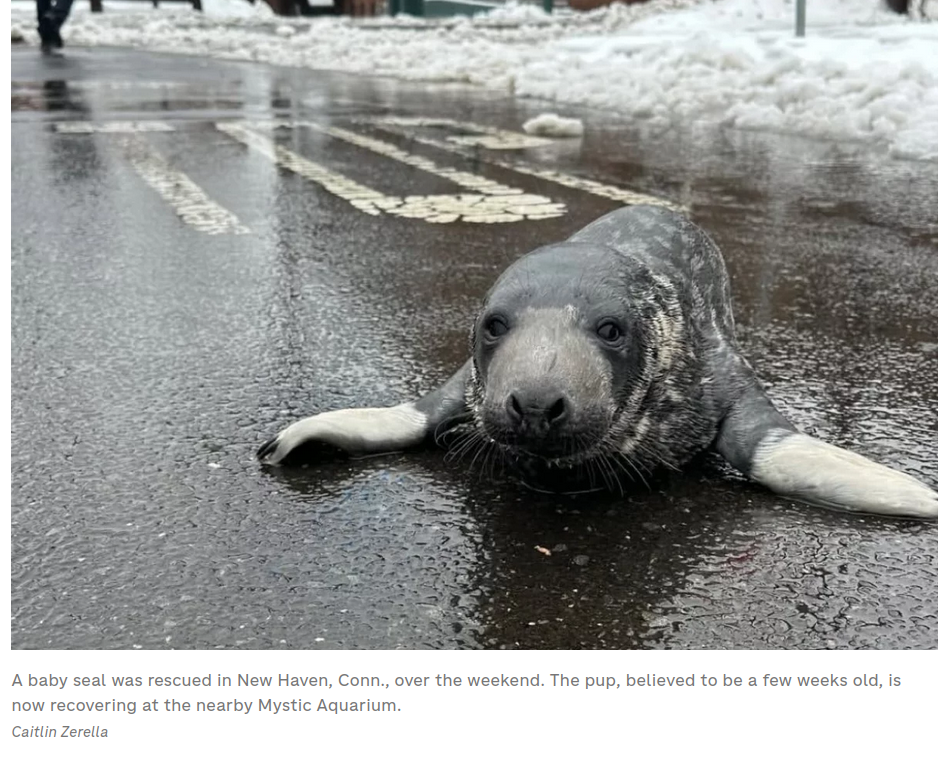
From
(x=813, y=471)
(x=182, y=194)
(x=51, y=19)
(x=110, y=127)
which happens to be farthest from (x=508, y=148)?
(x=51, y=19)

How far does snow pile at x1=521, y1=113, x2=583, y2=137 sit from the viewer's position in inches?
423

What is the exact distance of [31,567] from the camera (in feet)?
9.37

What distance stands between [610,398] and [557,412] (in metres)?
0.28

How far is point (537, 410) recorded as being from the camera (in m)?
2.93

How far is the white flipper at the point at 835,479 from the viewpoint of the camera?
3076 millimetres

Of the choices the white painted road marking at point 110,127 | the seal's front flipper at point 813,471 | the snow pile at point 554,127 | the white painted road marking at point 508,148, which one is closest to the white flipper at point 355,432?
the seal's front flipper at point 813,471

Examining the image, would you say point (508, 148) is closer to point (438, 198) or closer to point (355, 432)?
point (438, 198)

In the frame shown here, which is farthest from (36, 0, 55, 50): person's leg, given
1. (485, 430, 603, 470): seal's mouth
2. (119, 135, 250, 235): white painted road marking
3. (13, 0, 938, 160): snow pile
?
(485, 430, 603, 470): seal's mouth

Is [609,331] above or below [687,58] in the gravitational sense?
below

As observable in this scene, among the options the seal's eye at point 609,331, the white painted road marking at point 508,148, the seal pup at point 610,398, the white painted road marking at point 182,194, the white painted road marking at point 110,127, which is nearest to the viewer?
the seal pup at point 610,398

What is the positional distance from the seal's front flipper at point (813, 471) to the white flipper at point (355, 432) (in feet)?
3.26

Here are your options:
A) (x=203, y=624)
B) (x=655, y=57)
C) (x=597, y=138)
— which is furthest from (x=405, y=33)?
(x=203, y=624)

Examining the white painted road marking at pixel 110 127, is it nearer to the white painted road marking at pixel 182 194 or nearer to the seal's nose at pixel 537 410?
the white painted road marking at pixel 182 194
